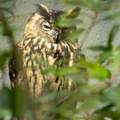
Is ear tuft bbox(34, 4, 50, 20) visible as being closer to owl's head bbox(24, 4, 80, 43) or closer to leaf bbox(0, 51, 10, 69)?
owl's head bbox(24, 4, 80, 43)

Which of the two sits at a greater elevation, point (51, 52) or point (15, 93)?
point (15, 93)

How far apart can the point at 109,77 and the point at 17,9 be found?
2364 mm

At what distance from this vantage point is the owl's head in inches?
123

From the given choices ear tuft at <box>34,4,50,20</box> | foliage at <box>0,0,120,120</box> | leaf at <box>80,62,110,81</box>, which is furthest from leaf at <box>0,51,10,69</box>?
ear tuft at <box>34,4,50,20</box>

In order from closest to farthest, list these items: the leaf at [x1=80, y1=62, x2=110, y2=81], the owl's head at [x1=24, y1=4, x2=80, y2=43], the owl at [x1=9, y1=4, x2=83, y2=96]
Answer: the leaf at [x1=80, y1=62, x2=110, y2=81] < the owl at [x1=9, y1=4, x2=83, y2=96] < the owl's head at [x1=24, y1=4, x2=80, y2=43]

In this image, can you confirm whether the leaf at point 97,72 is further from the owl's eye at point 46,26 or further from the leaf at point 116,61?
the owl's eye at point 46,26

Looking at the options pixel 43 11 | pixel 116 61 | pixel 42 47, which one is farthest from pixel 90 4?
pixel 43 11

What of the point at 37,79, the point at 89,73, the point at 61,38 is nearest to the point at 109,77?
the point at 89,73

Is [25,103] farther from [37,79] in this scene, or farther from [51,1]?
[51,1]

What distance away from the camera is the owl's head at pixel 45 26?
123 inches

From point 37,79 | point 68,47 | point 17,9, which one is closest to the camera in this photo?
point 37,79

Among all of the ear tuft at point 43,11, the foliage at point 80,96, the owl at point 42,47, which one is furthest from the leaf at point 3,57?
the ear tuft at point 43,11

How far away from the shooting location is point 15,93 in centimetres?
111

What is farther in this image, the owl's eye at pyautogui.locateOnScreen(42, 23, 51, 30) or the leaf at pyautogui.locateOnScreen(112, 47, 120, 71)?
the owl's eye at pyautogui.locateOnScreen(42, 23, 51, 30)
